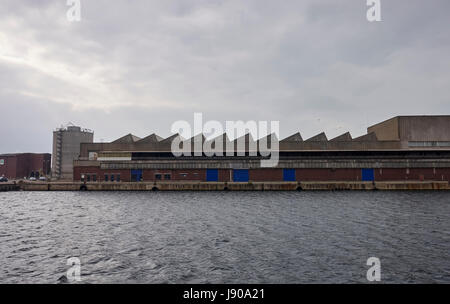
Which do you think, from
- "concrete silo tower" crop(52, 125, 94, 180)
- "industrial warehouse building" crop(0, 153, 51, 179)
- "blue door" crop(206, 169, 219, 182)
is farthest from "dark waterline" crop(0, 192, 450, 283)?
"industrial warehouse building" crop(0, 153, 51, 179)

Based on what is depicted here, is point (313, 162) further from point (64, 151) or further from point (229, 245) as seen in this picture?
point (64, 151)

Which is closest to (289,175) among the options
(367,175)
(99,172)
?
(367,175)

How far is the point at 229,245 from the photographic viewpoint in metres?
25.9

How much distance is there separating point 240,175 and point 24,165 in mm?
79712

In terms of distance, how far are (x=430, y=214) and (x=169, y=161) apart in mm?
60016

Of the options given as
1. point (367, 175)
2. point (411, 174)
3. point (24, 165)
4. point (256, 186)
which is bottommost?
point (256, 186)

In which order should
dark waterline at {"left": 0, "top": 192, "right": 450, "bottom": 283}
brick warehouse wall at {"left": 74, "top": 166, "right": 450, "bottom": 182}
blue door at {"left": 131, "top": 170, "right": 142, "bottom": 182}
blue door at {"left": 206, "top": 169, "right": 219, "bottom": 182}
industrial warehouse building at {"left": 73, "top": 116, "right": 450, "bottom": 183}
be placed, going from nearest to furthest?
dark waterline at {"left": 0, "top": 192, "right": 450, "bottom": 283} < brick warehouse wall at {"left": 74, "top": 166, "right": 450, "bottom": 182} < industrial warehouse building at {"left": 73, "top": 116, "right": 450, "bottom": 183} < blue door at {"left": 206, "top": 169, "right": 219, "bottom": 182} < blue door at {"left": 131, "top": 170, "right": 142, "bottom": 182}

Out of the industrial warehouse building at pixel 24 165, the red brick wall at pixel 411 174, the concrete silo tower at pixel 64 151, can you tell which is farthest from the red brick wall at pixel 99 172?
the red brick wall at pixel 411 174

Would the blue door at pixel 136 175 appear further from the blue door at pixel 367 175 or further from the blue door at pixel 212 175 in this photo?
the blue door at pixel 367 175

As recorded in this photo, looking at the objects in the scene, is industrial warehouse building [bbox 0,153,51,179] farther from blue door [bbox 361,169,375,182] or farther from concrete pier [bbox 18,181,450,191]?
blue door [bbox 361,169,375,182]

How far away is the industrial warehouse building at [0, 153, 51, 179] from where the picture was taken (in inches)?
4343

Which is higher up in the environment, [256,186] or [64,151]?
[64,151]
